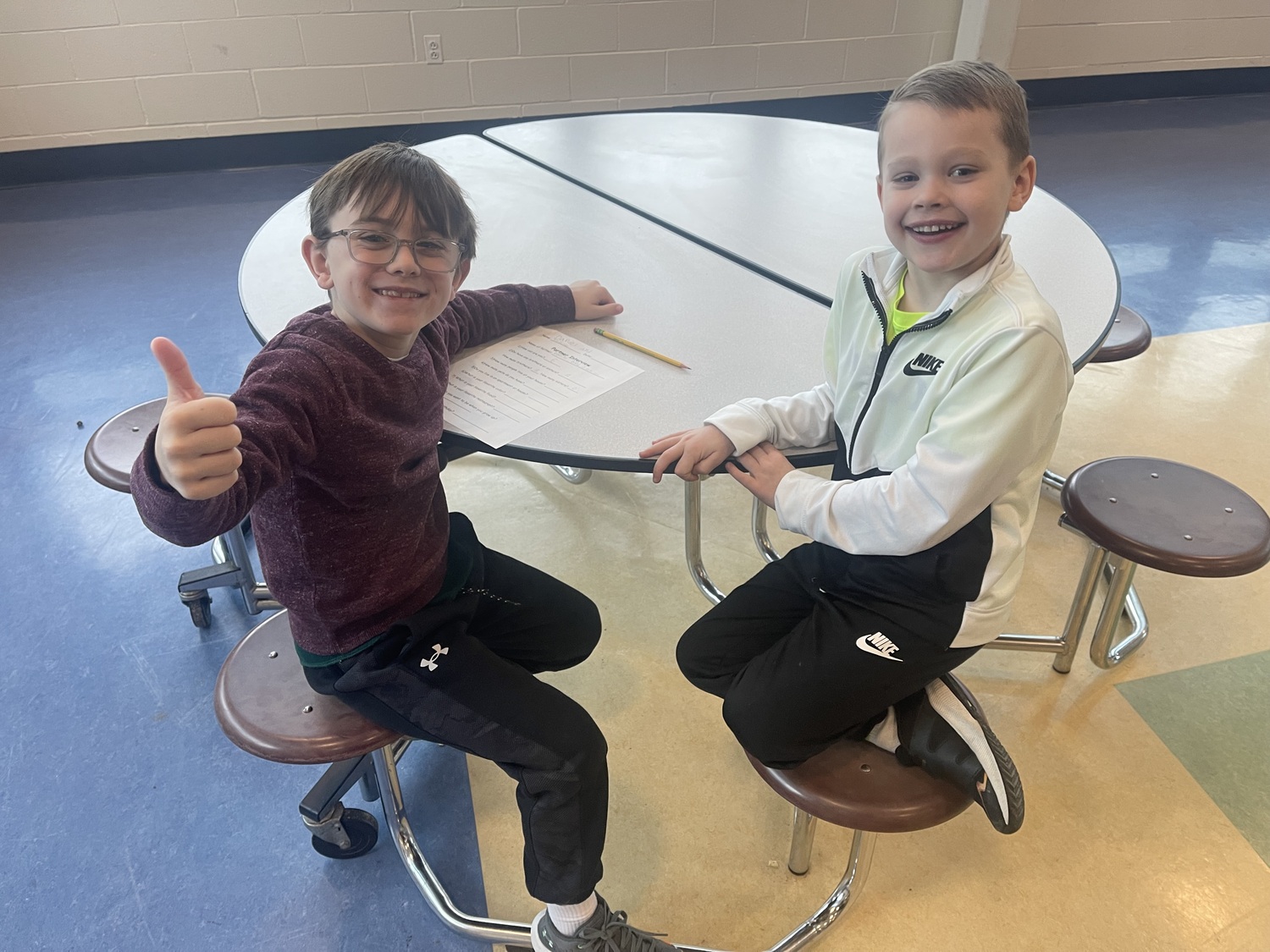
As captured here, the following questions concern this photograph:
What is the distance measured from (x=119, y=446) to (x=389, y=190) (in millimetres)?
1021

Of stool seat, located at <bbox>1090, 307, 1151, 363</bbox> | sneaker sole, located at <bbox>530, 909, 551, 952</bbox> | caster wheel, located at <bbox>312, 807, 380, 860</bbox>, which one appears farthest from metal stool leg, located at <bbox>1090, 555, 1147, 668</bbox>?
caster wheel, located at <bbox>312, 807, 380, 860</bbox>

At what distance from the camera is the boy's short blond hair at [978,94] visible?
3.42 feet

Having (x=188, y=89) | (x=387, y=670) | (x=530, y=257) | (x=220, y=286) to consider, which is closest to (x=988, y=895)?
(x=387, y=670)

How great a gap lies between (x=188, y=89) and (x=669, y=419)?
3.87 meters

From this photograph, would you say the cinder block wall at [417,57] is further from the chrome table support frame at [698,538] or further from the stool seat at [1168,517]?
the stool seat at [1168,517]

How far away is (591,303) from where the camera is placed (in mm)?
1488

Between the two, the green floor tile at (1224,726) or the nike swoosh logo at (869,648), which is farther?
the green floor tile at (1224,726)

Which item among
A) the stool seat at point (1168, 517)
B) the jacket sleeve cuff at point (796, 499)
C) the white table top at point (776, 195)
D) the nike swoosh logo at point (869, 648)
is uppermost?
the white table top at point (776, 195)

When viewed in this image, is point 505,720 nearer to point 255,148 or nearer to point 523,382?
point 523,382

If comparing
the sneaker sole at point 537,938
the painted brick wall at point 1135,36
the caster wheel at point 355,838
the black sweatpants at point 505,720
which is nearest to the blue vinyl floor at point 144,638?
the caster wheel at point 355,838

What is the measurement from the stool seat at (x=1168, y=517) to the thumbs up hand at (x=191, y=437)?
1404mm

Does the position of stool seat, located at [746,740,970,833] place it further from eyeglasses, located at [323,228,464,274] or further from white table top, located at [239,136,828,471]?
eyeglasses, located at [323,228,464,274]

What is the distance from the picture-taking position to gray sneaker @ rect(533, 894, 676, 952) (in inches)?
48.8

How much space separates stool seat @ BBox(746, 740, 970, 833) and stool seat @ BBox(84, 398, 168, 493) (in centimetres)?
128
